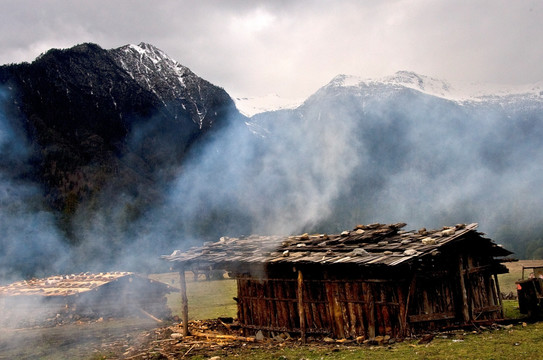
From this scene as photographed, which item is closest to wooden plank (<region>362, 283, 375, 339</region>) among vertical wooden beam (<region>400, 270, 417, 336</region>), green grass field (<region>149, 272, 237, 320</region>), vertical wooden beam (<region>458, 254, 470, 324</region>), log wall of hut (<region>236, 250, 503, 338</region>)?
log wall of hut (<region>236, 250, 503, 338</region>)

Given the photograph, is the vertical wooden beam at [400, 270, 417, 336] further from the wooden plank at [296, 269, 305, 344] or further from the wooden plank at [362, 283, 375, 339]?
the wooden plank at [296, 269, 305, 344]

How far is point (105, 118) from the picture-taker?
97.6 meters

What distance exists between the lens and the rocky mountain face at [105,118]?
259ft

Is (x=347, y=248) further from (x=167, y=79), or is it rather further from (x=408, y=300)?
(x=167, y=79)

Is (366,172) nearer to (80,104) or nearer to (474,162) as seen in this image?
(474,162)

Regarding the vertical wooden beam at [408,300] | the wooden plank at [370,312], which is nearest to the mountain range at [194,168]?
the wooden plank at [370,312]

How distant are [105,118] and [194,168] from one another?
26.3 meters

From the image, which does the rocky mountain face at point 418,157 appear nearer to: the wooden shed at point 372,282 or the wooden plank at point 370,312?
the wooden shed at point 372,282

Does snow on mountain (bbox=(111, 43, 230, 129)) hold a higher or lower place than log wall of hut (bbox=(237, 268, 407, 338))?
higher

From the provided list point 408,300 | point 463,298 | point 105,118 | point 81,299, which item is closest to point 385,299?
point 408,300

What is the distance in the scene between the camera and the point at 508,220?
76.0m

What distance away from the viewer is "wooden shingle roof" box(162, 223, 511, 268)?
12.3 meters

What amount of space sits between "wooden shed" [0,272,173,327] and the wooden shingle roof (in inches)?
418

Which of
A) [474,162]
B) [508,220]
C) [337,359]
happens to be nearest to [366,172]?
[474,162]
